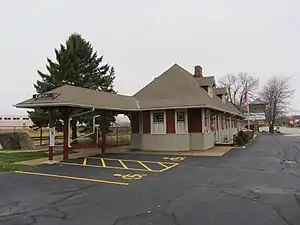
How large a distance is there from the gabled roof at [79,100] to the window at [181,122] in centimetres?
290

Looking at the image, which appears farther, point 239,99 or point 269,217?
point 239,99

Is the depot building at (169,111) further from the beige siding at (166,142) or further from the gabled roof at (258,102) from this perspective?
the gabled roof at (258,102)

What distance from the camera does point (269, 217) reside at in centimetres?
574

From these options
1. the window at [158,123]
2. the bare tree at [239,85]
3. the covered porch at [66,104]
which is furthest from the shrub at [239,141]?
the bare tree at [239,85]

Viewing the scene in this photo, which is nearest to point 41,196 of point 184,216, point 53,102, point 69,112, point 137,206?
point 137,206

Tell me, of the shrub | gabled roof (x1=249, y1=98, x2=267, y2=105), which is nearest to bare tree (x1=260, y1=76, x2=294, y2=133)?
gabled roof (x1=249, y1=98, x2=267, y2=105)

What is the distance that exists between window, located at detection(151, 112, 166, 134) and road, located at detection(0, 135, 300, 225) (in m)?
8.37

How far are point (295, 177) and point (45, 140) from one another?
2471cm

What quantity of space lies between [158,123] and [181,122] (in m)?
1.57

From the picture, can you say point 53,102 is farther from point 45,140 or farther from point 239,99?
point 239,99

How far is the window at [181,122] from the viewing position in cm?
2050

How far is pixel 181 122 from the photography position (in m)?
20.6

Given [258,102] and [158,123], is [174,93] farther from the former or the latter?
[258,102]

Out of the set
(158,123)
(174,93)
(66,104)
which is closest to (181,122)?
(158,123)
